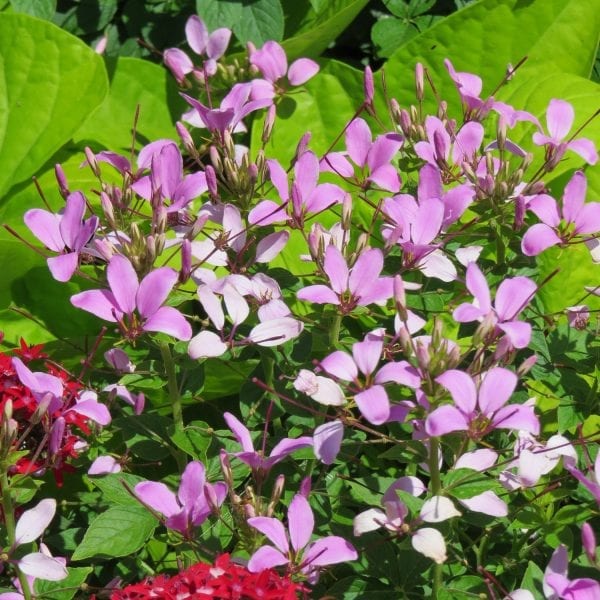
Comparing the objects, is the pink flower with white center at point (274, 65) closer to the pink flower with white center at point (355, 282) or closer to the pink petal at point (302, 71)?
the pink petal at point (302, 71)

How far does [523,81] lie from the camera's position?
167 centimetres

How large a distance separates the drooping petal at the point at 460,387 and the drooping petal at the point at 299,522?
180 millimetres

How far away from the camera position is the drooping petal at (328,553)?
0.85 m

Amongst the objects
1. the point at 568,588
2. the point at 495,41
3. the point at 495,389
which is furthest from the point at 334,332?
the point at 495,41

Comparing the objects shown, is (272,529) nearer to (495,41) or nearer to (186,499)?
(186,499)

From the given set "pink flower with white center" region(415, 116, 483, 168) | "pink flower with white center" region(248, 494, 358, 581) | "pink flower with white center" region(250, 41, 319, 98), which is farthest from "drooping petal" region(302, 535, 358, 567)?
"pink flower with white center" region(250, 41, 319, 98)

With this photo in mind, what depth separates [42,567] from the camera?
2.96 ft

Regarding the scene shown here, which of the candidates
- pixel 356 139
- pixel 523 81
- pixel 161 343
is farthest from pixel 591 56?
pixel 161 343

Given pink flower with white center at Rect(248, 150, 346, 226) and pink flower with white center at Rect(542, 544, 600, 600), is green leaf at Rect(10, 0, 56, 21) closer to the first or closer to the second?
pink flower with white center at Rect(248, 150, 346, 226)

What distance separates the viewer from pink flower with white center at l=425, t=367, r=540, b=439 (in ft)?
2.50

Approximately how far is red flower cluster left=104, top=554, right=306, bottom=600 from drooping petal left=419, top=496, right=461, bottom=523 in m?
0.12

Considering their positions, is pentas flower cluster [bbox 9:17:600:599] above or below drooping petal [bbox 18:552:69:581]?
above

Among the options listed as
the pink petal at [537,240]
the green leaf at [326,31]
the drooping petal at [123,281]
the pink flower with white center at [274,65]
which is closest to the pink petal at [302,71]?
the pink flower with white center at [274,65]

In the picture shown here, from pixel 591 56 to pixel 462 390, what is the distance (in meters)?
1.13
